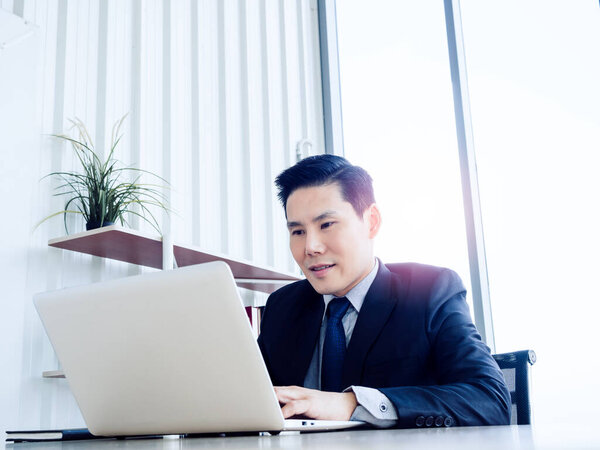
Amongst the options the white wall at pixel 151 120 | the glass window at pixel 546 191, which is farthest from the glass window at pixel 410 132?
the white wall at pixel 151 120

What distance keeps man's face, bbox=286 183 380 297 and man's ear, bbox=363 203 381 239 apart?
23mm

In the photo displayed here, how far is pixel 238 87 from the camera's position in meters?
3.39

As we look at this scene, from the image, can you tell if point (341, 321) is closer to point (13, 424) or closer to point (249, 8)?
point (13, 424)

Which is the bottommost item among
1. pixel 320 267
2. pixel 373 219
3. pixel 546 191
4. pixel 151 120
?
pixel 320 267

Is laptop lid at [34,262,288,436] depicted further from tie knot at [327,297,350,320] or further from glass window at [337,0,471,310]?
glass window at [337,0,471,310]

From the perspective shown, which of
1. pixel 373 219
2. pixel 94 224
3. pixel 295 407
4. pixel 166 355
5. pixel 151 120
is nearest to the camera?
pixel 166 355

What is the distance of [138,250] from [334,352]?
46.0 inches

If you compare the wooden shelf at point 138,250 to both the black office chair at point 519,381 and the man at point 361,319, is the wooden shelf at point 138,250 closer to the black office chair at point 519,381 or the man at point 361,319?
the man at point 361,319

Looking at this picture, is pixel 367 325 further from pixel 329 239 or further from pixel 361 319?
pixel 329 239

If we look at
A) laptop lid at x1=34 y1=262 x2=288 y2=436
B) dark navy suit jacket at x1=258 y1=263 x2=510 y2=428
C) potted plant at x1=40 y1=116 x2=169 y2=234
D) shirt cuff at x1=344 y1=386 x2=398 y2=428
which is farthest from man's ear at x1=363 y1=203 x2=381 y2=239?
potted plant at x1=40 y1=116 x2=169 y2=234

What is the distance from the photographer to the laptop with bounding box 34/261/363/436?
2.70ft

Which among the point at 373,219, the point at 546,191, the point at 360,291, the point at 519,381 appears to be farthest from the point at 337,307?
the point at 546,191

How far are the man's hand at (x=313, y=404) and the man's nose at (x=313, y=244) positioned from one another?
0.58m

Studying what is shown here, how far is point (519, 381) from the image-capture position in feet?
4.94
